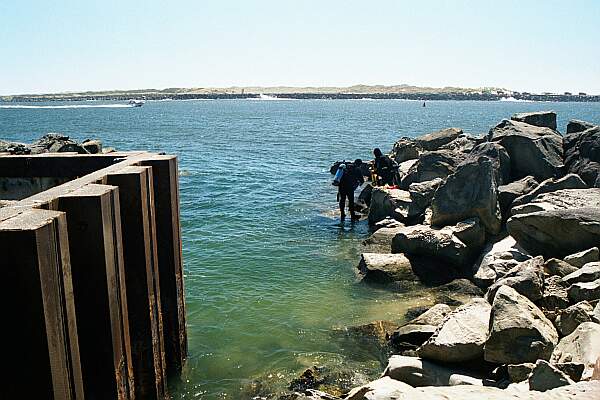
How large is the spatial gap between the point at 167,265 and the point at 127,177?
1614 millimetres

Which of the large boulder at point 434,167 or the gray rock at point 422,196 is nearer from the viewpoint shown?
the gray rock at point 422,196

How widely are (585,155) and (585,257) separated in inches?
232

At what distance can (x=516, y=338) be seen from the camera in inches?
259

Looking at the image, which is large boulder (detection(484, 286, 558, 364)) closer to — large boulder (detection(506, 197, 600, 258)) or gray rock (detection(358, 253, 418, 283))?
large boulder (detection(506, 197, 600, 258))

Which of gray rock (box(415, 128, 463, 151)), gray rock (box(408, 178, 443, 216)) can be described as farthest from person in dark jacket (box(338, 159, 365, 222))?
gray rock (box(415, 128, 463, 151))

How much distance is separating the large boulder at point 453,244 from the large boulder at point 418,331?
2.89 metres

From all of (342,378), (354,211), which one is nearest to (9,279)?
(342,378)

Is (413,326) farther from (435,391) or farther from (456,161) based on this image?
(456,161)

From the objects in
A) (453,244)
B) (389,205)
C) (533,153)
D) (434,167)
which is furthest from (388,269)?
(434,167)

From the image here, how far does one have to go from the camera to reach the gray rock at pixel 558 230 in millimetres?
9742

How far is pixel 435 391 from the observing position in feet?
18.1

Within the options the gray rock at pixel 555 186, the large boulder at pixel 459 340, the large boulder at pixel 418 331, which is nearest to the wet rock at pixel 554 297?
the large boulder at pixel 459 340

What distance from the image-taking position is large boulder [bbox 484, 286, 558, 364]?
6484mm

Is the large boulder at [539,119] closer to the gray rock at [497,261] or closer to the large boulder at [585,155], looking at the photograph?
the large boulder at [585,155]
